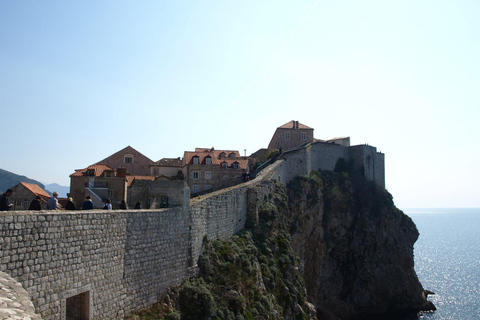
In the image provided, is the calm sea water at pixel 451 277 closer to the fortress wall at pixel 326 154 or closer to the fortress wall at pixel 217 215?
the fortress wall at pixel 326 154

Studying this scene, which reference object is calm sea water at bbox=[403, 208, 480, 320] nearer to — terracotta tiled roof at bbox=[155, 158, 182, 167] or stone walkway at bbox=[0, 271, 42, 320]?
terracotta tiled roof at bbox=[155, 158, 182, 167]

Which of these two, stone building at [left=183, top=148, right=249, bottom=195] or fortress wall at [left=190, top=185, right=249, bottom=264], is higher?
stone building at [left=183, top=148, right=249, bottom=195]

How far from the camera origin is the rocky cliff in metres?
22.2

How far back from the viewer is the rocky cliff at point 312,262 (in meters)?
22.2

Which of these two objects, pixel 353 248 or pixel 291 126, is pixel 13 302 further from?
pixel 291 126

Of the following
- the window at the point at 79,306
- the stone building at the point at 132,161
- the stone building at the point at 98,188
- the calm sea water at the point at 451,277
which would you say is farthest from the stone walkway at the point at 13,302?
the calm sea water at the point at 451,277

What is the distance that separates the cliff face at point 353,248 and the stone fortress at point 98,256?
23.1 metres

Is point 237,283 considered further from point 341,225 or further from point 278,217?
point 341,225

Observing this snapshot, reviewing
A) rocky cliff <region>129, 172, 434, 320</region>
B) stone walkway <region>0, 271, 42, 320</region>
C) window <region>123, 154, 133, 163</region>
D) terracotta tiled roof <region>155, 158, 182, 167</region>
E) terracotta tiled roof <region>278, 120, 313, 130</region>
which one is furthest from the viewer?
terracotta tiled roof <region>278, 120, 313, 130</region>

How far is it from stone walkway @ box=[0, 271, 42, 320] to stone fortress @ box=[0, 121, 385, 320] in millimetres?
27

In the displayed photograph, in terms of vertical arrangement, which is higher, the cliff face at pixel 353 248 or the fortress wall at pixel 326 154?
the fortress wall at pixel 326 154

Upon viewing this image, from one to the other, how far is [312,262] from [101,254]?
36.5 m

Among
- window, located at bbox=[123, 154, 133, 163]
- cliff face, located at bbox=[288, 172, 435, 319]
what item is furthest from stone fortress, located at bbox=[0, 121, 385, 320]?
cliff face, located at bbox=[288, 172, 435, 319]

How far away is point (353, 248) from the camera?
5288 cm
